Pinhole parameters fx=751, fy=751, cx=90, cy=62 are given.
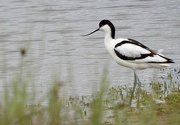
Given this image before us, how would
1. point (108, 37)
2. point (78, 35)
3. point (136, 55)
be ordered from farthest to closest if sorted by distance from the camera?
point (78, 35) < point (108, 37) < point (136, 55)

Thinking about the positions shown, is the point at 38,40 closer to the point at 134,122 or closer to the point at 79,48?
the point at 79,48

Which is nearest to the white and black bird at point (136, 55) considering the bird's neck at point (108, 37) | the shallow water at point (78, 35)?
the bird's neck at point (108, 37)

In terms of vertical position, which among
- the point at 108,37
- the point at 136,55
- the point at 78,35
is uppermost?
the point at 78,35

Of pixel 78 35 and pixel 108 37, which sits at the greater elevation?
pixel 78 35

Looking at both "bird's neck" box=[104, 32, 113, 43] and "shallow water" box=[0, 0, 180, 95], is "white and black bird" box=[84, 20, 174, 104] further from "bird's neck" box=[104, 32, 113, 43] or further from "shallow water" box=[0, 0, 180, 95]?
"shallow water" box=[0, 0, 180, 95]

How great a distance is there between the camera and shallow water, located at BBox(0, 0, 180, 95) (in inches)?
468

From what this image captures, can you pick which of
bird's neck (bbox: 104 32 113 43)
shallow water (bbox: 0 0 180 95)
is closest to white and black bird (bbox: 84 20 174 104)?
bird's neck (bbox: 104 32 113 43)

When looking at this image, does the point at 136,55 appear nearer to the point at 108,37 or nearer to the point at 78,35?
the point at 108,37

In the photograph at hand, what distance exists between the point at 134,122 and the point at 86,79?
4089mm

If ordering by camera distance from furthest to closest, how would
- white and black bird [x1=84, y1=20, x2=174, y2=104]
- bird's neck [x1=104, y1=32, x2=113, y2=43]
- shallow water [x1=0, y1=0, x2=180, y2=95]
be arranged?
shallow water [x1=0, y1=0, x2=180, y2=95], bird's neck [x1=104, y1=32, x2=113, y2=43], white and black bird [x1=84, y1=20, x2=174, y2=104]

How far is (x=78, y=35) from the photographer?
53.8 ft

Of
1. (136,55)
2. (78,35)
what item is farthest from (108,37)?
(78,35)

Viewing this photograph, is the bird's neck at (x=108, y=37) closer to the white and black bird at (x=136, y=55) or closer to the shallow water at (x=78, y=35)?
the white and black bird at (x=136, y=55)

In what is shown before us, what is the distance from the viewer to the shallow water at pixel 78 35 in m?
11.9
